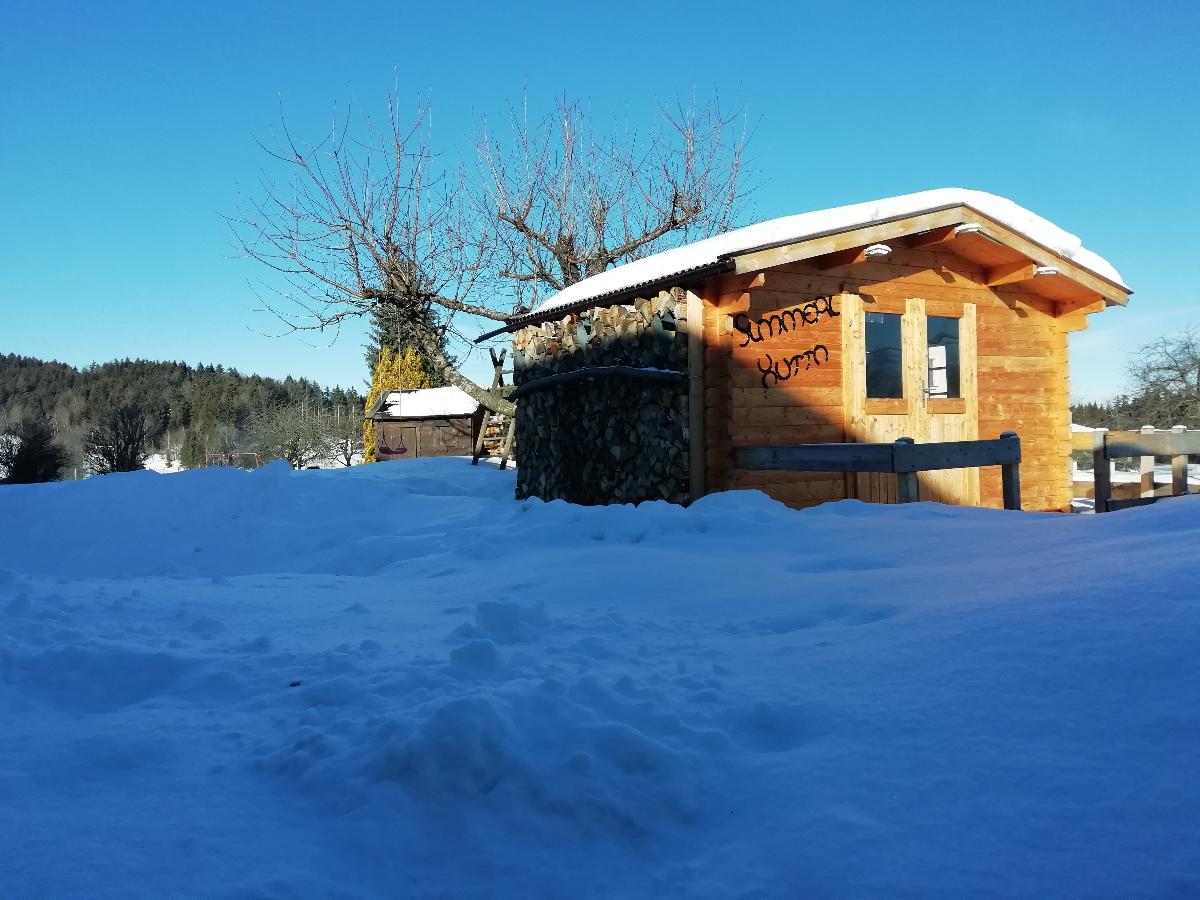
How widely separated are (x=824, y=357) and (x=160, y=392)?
84467 millimetres

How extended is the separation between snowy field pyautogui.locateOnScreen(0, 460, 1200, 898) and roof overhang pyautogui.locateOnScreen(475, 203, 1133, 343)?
4292 mm

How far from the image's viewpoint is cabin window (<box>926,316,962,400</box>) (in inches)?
372

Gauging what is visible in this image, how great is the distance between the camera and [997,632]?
2646 millimetres

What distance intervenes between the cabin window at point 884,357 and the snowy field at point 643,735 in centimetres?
484

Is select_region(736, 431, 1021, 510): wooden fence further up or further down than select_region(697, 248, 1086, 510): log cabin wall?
further down

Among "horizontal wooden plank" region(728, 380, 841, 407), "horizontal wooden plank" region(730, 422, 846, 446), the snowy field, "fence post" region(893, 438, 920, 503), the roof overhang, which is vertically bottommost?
the snowy field

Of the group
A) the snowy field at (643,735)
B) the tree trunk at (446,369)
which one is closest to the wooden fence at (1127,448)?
the snowy field at (643,735)

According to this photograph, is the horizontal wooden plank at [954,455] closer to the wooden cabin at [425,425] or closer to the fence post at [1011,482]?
the fence post at [1011,482]

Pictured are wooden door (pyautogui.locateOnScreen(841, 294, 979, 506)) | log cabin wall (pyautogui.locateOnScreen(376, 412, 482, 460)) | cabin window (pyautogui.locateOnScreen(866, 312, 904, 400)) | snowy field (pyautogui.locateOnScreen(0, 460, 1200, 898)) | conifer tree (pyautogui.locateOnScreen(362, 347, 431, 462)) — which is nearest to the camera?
snowy field (pyautogui.locateOnScreen(0, 460, 1200, 898))

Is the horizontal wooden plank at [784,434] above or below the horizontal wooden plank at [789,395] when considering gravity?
below


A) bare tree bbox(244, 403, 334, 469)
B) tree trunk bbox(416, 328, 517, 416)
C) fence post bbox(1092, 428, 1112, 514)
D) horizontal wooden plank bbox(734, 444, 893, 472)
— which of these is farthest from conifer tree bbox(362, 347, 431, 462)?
fence post bbox(1092, 428, 1112, 514)

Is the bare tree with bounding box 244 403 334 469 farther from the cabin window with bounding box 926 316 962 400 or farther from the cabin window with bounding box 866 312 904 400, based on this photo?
the cabin window with bounding box 926 316 962 400

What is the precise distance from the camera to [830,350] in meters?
8.80

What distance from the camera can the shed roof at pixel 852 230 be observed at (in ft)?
26.3
